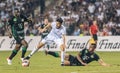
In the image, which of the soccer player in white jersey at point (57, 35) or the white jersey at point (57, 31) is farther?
the white jersey at point (57, 31)

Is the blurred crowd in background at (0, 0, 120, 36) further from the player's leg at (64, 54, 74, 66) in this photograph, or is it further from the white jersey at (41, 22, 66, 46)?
the player's leg at (64, 54, 74, 66)

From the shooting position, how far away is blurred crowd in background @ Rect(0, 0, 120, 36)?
4072 centimetres

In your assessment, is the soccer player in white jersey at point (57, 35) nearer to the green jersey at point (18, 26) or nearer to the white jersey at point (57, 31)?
the white jersey at point (57, 31)

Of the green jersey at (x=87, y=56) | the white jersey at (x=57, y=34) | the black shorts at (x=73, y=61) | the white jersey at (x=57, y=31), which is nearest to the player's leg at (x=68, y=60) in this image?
the black shorts at (x=73, y=61)

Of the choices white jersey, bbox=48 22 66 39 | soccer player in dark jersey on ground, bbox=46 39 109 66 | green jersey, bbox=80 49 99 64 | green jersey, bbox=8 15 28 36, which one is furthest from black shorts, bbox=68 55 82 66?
green jersey, bbox=8 15 28 36

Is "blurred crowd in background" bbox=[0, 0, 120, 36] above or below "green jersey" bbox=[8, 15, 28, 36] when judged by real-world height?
below

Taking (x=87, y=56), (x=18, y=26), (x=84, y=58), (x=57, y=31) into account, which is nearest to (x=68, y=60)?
(x=84, y=58)

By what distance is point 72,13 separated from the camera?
4300 centimetres

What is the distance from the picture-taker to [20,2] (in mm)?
44594

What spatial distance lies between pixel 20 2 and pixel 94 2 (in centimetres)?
600

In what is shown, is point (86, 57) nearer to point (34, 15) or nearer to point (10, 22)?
point (10, 22)

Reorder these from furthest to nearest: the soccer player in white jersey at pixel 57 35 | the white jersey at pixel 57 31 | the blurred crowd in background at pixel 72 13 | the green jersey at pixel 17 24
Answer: the blurred crowd in background at pixel 72 13, the green jersey at pixel 17 24, the white jersey at pixel 57 31, the soccer player in white jersey at pixel 57 35

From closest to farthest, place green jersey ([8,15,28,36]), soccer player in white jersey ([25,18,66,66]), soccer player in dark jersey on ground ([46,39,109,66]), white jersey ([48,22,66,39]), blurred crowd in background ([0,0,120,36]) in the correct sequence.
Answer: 1. soccer player in dark jersey on ground ([46,39,109,66])
2. soccer player in white jersey ([25,18,66,66])
3. white jersey ([48,22,66,39])
4. green jersey ([8,15,28,36])
5. blurred crowd in background ([0,0,120,36])

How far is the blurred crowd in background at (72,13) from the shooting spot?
40719 millimetres
